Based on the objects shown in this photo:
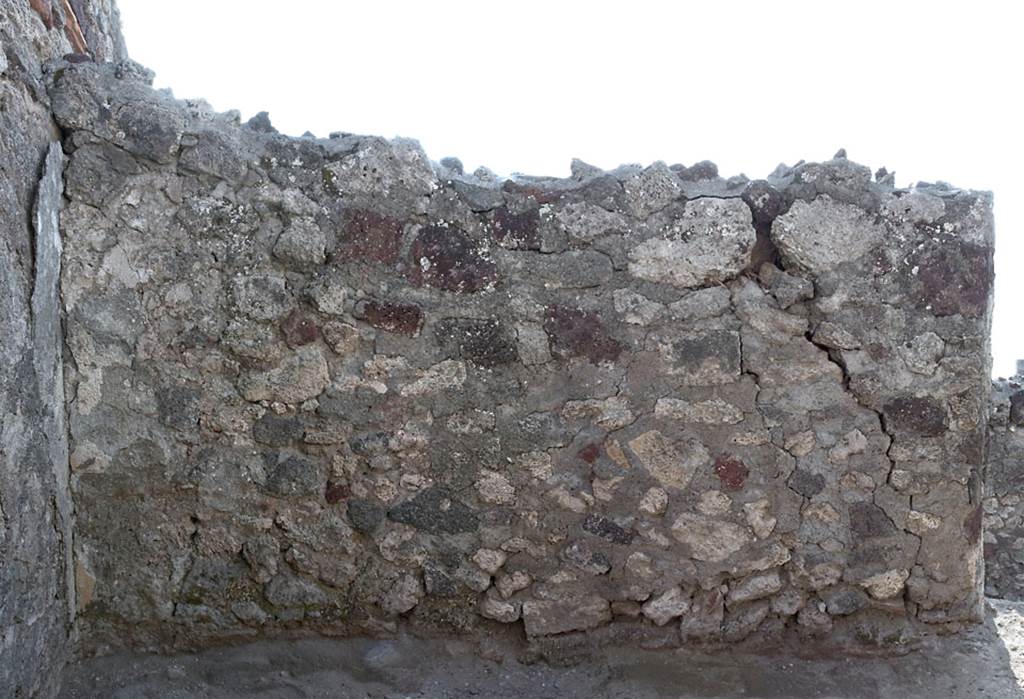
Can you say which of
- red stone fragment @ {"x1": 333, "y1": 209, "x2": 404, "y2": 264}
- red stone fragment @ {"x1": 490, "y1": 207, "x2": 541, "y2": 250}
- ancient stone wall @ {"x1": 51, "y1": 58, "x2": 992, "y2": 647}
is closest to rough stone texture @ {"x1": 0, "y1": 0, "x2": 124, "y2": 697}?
ancient stone wall @ {"x1": 51, "y1": 58, "x2": 992, "y2": 647}

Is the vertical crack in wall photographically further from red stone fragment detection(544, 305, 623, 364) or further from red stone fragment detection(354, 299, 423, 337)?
red stone fragment detection(544, 305, 623, 364)

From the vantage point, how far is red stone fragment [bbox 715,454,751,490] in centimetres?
241

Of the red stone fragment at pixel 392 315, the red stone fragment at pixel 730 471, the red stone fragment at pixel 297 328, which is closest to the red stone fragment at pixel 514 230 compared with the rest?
the red stone fragment at pixel 392 315

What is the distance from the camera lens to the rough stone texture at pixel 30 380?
1.92m

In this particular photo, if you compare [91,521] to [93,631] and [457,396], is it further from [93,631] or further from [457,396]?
[457,396]

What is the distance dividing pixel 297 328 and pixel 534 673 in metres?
1.09

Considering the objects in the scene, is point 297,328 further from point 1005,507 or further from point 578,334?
point 1005,507

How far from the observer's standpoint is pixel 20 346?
1.97 meters

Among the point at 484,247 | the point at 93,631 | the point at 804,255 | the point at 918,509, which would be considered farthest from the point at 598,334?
the point at 93,631

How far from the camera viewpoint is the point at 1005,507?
4.37 metres

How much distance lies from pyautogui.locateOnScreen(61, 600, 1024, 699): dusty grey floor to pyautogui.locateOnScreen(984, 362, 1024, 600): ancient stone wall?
6.76ft

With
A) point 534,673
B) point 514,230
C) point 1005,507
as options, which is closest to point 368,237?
point 514,230

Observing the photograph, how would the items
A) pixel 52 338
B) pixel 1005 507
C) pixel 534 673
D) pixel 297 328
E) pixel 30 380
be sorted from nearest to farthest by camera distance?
pixel 30 380 < pixel 52 338 < pixel 297 328 < pixel 534 673 < pixel 1005 507

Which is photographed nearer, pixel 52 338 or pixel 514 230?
pixel 52 338
